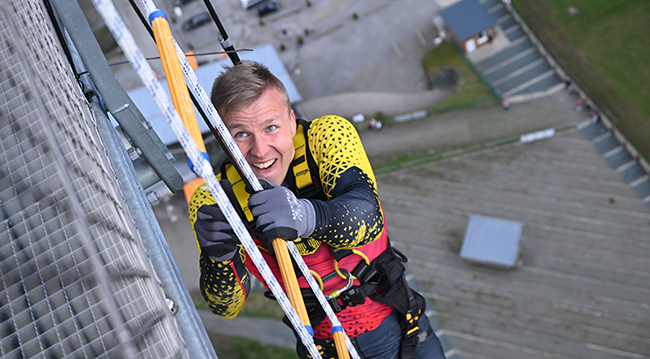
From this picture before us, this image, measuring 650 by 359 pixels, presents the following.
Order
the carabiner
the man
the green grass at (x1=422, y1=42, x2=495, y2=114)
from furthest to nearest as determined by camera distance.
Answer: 1. the green grass at (x1=422, y1=42, x2=495, y2=114)
2. the carabiner
3. the man

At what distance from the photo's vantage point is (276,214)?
4727 millimetres

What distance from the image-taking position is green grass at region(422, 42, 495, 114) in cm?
2875

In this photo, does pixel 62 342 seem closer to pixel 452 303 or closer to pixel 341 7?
pixel 452 303

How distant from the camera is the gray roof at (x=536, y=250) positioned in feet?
72.7

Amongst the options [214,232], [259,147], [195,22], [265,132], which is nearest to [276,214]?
[214,232]

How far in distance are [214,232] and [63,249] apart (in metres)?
2.28

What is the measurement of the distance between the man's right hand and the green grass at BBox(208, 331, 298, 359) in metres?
17.2

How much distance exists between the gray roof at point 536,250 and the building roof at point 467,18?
7661mm

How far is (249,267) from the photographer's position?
711 cm

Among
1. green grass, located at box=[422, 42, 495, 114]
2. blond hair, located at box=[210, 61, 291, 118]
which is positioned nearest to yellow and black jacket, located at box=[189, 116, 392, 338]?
blond hair, located at box=[210, 61, 291, 118]

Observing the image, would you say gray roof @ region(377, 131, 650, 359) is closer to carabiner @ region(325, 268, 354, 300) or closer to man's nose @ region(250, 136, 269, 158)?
carabiner @ region(325, 268, 354, 300)

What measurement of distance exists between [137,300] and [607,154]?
28.1m

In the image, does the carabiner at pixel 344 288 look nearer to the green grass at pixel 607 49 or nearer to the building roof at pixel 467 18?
the green grass at pixel 607 49

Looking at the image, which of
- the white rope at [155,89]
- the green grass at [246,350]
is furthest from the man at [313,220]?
the green grass at [246,350]
